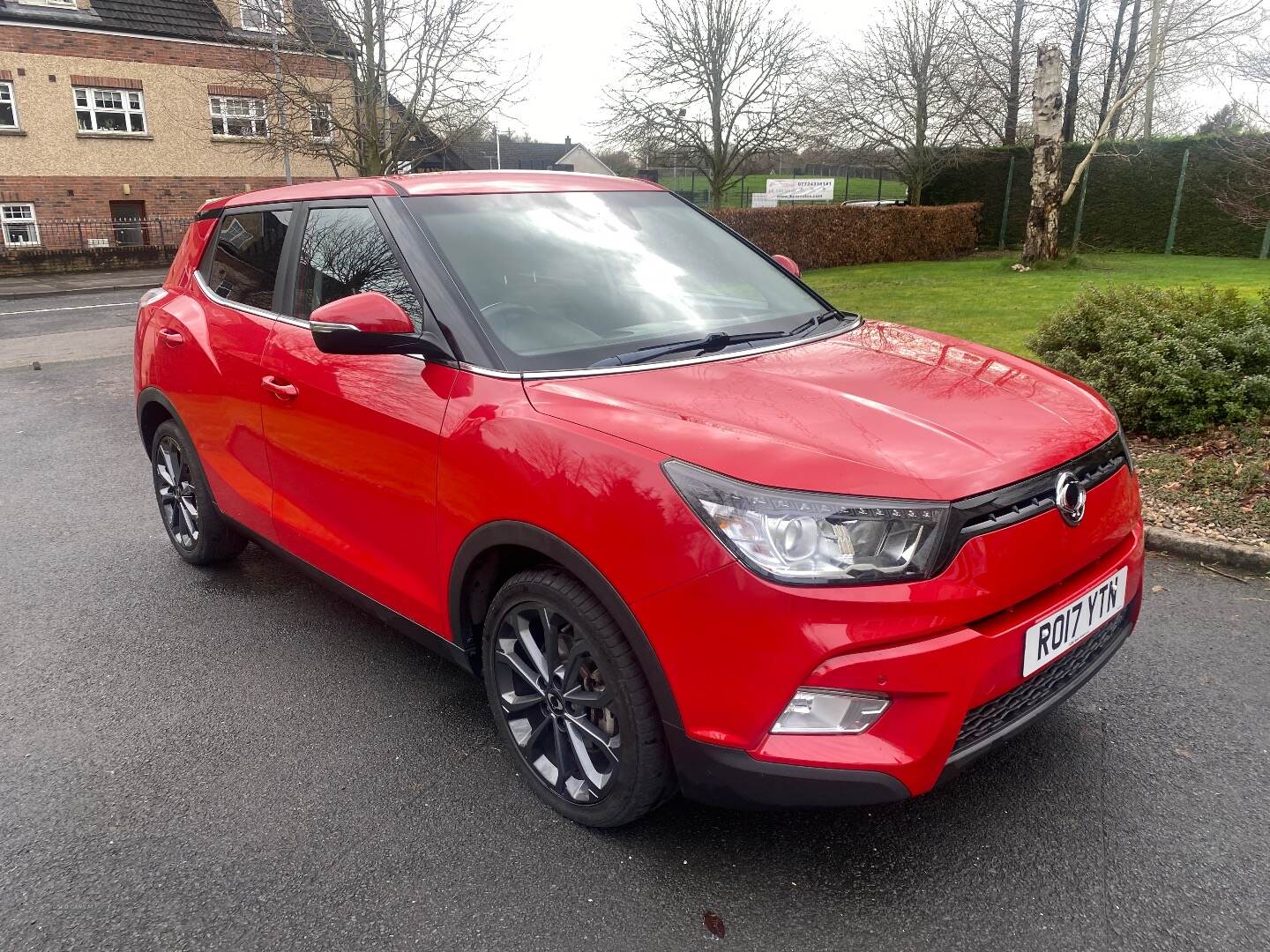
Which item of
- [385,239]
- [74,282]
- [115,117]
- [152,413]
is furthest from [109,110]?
[385,239]

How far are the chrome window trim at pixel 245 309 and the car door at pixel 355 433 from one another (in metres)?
0.02

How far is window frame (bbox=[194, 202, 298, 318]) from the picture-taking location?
3.63 metres

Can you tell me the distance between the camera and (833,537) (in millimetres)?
2029

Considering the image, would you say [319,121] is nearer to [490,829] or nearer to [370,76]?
[370,76]

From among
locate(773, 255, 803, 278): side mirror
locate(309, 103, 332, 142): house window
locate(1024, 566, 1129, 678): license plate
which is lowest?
locate(1024, 566, 1129, 678): license plate

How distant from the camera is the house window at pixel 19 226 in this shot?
1036 inches

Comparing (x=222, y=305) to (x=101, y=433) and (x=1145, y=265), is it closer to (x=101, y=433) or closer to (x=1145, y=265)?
(x=101, y=433)

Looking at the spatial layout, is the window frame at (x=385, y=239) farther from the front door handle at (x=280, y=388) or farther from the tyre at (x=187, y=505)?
the tyre at (x=187, y=505)

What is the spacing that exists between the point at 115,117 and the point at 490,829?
31.7m

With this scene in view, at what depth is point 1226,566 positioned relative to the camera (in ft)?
14.4

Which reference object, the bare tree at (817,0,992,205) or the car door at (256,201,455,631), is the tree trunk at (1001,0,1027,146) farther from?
the car door at (256,201,455,631)

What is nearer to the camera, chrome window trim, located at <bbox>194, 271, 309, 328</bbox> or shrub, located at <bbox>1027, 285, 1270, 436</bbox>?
chrome window trim, located at <bbox>194, 271, 309, 328</bbox>

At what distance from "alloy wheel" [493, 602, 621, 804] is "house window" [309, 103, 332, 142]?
17279 mm

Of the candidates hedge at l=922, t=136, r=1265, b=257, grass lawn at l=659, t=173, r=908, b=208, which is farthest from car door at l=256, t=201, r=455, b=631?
grass lawn at l=659, t=173, r=908, b=208
